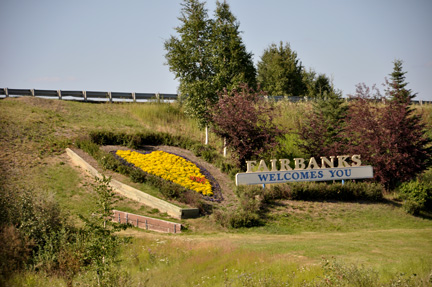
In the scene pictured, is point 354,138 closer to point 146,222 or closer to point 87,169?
point 146,222

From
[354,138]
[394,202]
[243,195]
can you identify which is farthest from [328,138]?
[243,195]

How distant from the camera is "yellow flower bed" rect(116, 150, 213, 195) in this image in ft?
78.9

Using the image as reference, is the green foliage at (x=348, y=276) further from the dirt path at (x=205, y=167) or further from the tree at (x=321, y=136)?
the tree at (x=321, y=136)

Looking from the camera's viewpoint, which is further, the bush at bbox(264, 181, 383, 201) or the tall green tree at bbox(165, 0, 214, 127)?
the tall green tree at bbox(165, 0, 214, 127)

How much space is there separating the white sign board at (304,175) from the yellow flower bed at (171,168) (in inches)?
91.9

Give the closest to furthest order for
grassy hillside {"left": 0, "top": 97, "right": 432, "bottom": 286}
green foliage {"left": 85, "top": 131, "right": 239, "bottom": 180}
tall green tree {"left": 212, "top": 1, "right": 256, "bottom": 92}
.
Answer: grassy hillside {"left": 0, "top": 97, "right": 432, "bottom": 286} < green foliage {"left": 85, "top": 131, "right": 239, "bottom": 180} < tall green tree {"left": 212, "top": 1, "right": 256, "bottom": 92}

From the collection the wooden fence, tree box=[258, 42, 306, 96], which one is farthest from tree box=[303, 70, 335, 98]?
the wooden fence

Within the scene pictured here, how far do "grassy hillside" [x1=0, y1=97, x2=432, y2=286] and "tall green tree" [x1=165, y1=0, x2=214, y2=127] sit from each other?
142 inches

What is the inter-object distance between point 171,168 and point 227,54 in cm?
1233

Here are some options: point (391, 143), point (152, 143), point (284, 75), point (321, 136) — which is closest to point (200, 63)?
point (152, 143)

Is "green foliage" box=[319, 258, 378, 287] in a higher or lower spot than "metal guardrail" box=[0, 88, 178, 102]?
lower

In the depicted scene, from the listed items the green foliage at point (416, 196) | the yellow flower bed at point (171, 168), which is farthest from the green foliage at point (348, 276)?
the green foliage at point (416, 196)

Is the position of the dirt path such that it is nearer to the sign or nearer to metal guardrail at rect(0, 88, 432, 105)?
the sign

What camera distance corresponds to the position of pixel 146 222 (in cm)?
1933
